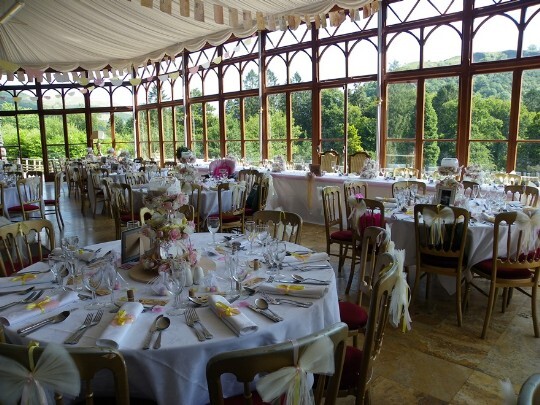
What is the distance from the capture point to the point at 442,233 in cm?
351

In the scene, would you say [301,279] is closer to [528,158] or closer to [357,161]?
[528,158]

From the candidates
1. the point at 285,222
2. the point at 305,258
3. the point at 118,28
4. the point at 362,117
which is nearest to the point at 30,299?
the point at 305,258

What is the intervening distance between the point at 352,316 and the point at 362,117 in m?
6.16

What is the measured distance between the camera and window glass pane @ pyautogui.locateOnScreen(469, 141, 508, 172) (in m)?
6.52

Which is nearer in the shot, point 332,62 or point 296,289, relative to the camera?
point 296,289

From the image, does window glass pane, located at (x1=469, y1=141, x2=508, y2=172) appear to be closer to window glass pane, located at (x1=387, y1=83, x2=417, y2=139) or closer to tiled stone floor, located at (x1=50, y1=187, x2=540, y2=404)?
window glass pane, located at (x1=387, y1=83, x2=417, y2=139)

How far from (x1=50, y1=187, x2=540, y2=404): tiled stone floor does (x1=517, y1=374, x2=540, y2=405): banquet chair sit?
149 cm

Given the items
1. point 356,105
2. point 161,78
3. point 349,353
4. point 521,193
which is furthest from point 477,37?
point 161,78

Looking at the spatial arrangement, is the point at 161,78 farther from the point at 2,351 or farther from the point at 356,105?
the point at 2,351

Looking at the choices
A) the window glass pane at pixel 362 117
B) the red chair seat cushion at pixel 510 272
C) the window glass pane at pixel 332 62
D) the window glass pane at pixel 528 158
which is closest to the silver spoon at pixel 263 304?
the red chair seat cushion at pixel 510 272

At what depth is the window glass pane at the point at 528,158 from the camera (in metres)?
6.21

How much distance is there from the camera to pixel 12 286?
2193 mm

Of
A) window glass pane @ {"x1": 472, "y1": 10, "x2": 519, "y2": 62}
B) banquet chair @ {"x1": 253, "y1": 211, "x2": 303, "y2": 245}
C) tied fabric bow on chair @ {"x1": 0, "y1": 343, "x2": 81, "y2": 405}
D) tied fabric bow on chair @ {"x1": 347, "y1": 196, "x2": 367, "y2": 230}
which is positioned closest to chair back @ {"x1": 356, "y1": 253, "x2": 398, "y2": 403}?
tied fabric bow on chair @ {"x1": 0, "y1": 343, "x2": 81, "y2": 405}

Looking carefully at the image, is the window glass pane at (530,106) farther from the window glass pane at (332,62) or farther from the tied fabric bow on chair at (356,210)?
the tied fabric bow on chair at (356,210)
